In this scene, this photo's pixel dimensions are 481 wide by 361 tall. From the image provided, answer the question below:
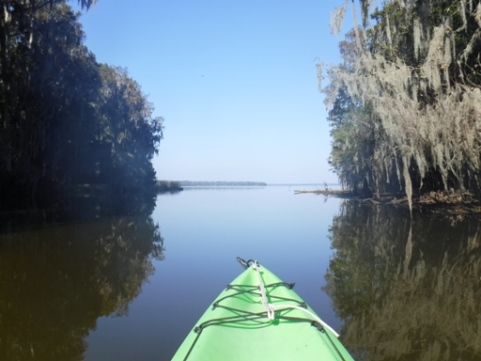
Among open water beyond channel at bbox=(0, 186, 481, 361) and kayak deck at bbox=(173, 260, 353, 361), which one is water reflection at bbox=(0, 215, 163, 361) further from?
kayak deck at bbox=(173, 260, 353, 361)

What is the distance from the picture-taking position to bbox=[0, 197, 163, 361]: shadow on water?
145 inches

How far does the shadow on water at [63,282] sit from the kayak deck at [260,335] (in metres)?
1.24

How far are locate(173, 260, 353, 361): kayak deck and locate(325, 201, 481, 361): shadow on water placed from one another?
719mm

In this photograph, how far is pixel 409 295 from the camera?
16.8 feet

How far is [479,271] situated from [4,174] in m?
15.9

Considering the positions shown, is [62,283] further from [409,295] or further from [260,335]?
[409,295]

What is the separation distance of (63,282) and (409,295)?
15.5 feet

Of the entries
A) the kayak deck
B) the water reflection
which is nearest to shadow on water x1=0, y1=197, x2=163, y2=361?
the water reflection

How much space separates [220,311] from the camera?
136 inches

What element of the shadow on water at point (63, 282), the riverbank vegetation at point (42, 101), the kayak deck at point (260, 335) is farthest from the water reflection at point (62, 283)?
the riverbank vegetation at point (42, 101)

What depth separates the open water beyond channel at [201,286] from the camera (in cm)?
362

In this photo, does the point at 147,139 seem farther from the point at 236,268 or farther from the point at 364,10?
the point at 236,268

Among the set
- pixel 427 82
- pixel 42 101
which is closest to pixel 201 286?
pixel 427 82

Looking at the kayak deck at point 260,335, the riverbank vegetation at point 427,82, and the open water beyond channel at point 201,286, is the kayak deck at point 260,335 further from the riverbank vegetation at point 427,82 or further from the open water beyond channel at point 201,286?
the riverbank vegetation at point 427,82
